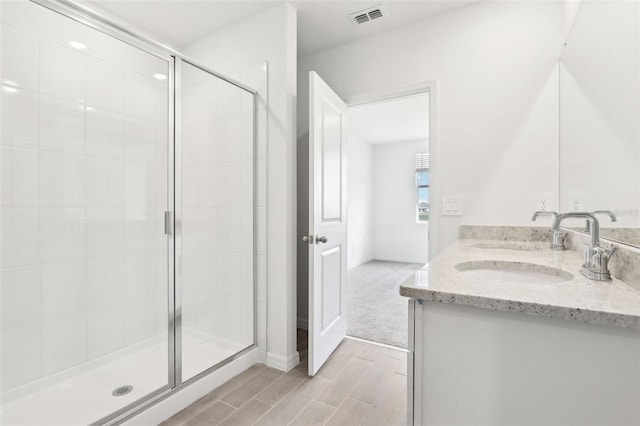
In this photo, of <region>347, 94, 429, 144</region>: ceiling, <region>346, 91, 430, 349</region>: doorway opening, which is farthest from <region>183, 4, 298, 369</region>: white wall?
<region>346, 91, 430, 349</region>: doorway opening

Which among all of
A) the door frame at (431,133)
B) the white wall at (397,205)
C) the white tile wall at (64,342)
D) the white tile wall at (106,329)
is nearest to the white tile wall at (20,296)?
the white tile wall at (64,342)

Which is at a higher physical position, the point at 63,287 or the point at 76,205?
the point at 76,205

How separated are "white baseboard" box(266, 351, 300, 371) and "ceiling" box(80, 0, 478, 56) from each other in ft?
7.92

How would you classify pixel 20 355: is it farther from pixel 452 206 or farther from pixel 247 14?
pixel 452 206

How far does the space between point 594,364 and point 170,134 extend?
77.5 inches

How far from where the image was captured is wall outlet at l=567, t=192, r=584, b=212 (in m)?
1.44

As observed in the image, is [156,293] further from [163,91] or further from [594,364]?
[594,364]

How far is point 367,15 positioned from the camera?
85.8 inches

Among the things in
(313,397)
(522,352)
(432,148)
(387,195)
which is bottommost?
(313,397)

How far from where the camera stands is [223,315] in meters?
2.23

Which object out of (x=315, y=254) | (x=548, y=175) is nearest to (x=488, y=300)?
(x=315, y=254)

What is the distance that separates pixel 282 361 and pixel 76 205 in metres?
1.66

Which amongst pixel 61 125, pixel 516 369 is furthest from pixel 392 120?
pixel 516 369

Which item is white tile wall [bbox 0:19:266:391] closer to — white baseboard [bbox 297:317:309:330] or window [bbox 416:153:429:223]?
white baseboard [bbox 297:317:309:330]
